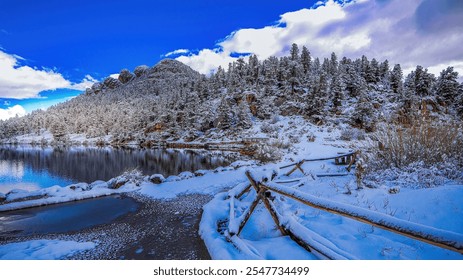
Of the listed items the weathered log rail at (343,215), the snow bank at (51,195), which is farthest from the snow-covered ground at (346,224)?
the snow bank at (51,195)

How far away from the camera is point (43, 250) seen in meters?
5.02

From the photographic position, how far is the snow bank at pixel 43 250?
475 cm

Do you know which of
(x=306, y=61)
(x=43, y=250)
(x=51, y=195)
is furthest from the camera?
(x=306, y=61)

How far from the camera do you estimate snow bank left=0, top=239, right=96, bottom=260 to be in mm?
4754

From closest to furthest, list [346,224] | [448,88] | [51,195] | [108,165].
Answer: [346,224] → [51,195] → [448,88] → [108,165]

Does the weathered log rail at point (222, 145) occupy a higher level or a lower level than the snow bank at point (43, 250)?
higher

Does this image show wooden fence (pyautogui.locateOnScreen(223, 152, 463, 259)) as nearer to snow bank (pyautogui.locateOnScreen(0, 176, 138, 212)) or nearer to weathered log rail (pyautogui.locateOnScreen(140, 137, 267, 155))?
snow bank (pyautogui.locateOnScreen(0, 176, 138, 212))

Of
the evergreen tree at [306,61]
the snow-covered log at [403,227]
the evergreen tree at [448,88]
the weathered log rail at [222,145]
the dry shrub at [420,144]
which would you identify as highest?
the evergreen tree at [306,61]

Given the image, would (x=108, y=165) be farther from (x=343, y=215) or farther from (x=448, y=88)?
(x=448, y=88)

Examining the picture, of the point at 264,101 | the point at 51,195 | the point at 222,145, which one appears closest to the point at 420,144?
the point at 51,195

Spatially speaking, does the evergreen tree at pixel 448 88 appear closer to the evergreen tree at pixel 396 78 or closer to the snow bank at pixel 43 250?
the snow bank at pixel 43 250

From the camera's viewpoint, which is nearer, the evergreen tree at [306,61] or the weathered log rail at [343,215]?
the weathered log rail at [343,215]

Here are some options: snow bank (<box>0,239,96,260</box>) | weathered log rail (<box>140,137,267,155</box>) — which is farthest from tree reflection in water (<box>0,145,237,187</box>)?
snow bank (<box>0,239,96,260</box>)
